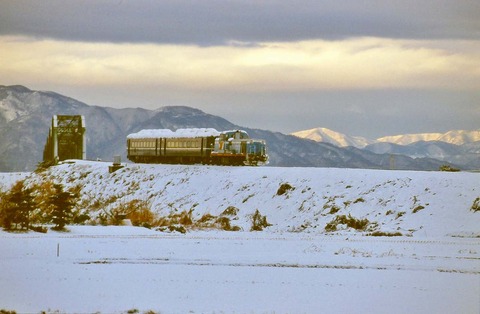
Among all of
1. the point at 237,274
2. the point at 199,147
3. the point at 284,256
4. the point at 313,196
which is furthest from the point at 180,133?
the point at 237,274

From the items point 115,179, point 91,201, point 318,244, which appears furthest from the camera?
point 115,179

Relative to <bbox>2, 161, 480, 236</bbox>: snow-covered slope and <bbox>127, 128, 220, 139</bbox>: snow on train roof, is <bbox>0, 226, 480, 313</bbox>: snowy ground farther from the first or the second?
<bbox>127, 128, 220, 139</bbox>: snow on train roof

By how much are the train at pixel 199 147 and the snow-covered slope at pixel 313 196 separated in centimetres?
255

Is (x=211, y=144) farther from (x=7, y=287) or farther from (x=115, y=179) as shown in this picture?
(x=7, y=287)

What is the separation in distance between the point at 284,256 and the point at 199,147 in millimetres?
41492

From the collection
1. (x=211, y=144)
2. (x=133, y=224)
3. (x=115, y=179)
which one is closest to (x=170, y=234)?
(x=133, y=224)

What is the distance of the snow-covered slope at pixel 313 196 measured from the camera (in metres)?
45.3

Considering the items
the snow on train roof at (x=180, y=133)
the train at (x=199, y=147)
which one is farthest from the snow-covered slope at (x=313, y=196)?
the snow on train roof at (x=180, y=133)

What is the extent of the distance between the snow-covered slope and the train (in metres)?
2.55

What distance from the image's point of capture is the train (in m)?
71.1

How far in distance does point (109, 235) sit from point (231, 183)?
Answer: 2206cm

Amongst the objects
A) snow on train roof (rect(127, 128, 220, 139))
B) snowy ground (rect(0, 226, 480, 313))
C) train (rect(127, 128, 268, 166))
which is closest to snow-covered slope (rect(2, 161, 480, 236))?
train (rect(127, 128, 268, 166))

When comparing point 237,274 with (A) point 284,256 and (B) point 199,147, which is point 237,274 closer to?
(A) point 284,256

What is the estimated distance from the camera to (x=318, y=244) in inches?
1524
